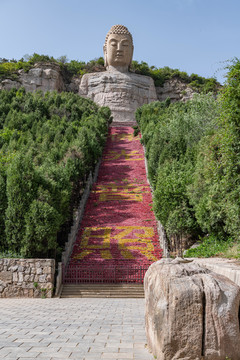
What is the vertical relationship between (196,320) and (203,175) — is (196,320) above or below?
below

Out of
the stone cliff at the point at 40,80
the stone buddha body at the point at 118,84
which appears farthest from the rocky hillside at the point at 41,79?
the stone buddha body at the point at 118,84

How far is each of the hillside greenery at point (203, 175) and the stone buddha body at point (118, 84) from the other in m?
21.0

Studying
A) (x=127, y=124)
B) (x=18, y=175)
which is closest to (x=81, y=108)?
(x=127, y=124)

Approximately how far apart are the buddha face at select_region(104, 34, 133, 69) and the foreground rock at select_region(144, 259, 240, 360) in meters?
45.6

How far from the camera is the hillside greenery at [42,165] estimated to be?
1307 cm

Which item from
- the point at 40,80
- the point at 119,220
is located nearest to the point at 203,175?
the point at 119,220

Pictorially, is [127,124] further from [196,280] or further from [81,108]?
[196,280]

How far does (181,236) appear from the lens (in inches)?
619

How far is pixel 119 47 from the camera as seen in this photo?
45375 millimetres

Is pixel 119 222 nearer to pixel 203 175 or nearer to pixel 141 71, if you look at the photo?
pixel 203 175

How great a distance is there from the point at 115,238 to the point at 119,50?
3503 centimetres

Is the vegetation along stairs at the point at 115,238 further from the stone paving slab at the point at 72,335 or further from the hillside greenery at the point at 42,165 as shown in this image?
the stone paving slab at the point at 72,335

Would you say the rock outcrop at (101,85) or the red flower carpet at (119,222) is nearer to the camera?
the red flower carpet at (119,222)

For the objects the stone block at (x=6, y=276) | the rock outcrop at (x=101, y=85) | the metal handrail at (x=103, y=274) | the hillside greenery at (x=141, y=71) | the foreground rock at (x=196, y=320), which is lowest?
the metal handrail at (x=103, y=274)
